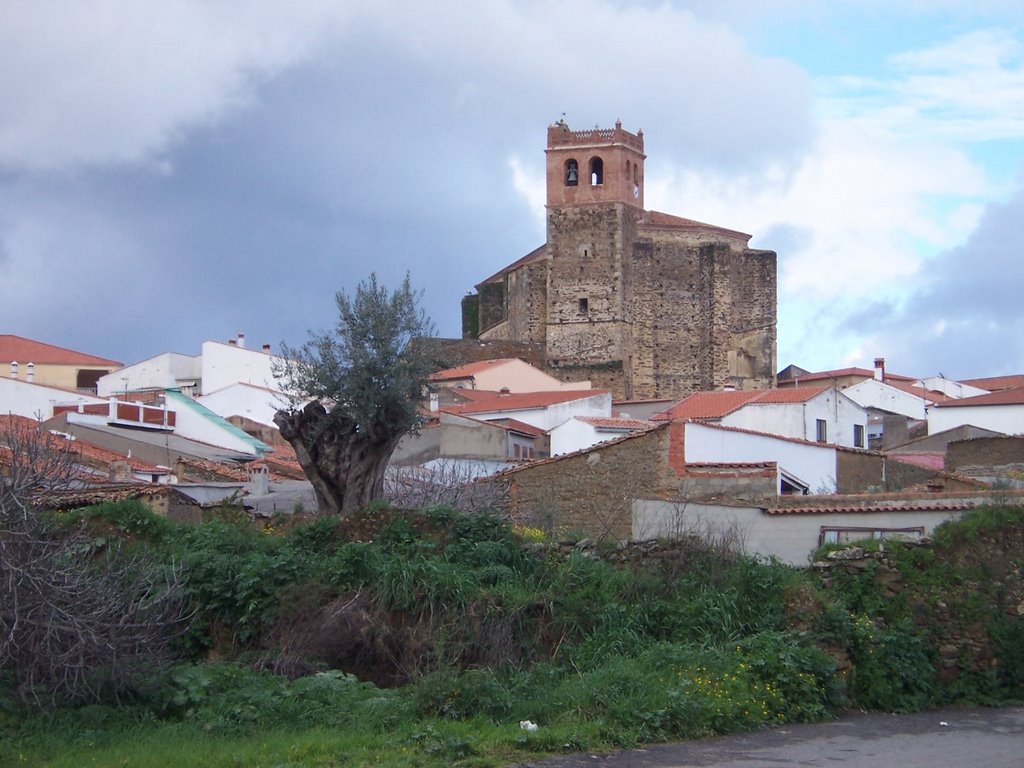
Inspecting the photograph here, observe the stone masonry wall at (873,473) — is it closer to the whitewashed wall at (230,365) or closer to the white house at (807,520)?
the white house at (807,520)

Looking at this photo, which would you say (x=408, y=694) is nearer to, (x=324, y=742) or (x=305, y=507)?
(x=324, y=742)

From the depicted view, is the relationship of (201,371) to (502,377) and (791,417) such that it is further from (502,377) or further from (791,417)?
(791,417)

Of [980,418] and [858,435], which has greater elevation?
[980,418]

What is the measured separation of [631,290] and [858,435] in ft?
97.4

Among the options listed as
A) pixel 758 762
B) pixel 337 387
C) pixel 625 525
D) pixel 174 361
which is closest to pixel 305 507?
pixel 337 387

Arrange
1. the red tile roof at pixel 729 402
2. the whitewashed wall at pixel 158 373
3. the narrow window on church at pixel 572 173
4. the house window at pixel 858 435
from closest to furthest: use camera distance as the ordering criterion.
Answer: the red tile roof at pixel 729 402
the house window at pixel 858 435
the whitewashed wall at pixel 158 373
the narrow window on church at pixel 572 173

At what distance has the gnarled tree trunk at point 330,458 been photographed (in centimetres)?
2145

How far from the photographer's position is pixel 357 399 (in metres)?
22.7

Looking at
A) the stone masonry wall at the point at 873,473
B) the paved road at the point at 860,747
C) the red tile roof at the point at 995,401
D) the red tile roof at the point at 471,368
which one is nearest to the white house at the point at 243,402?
the red tile roof at the point at 471,368

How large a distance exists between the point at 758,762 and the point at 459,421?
27.1 meters

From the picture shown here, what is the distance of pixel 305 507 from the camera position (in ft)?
81.7

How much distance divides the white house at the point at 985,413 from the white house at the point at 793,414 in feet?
22.5

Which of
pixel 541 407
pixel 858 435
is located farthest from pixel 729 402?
pixel 541 407

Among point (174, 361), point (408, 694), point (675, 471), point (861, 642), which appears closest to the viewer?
point (408, 694)
